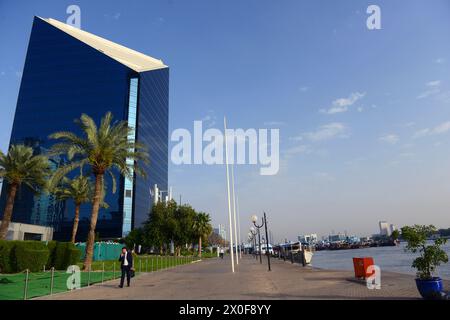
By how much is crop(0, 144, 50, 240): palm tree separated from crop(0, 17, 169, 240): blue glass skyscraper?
199 feet

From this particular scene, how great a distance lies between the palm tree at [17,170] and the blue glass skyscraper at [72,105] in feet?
199

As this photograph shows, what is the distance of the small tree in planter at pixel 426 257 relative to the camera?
28.0 ft

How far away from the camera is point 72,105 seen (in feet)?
330

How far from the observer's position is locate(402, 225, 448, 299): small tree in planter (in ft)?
28.0

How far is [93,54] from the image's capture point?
105m

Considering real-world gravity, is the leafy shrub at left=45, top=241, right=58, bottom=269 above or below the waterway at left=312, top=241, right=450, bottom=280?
above

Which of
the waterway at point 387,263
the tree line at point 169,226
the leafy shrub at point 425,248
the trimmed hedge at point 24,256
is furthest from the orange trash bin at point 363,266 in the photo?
the tree line at point 169,226

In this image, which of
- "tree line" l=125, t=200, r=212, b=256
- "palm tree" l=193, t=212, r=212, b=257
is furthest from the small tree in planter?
"palm tree" l=193, t=212, r=212, b=257

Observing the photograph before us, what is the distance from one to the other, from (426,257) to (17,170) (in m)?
31.6

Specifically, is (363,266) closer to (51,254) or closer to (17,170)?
(51,254)

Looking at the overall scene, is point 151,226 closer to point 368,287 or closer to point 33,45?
point 368,287

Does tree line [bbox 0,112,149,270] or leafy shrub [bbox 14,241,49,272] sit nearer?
leafy shrub [bbox 14,241,49,272]

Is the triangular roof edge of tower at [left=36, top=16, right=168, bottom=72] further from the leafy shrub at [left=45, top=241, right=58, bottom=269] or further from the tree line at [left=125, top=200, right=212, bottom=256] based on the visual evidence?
the leafy shrub at [left=45, top=241, right=58, bottom=269]
